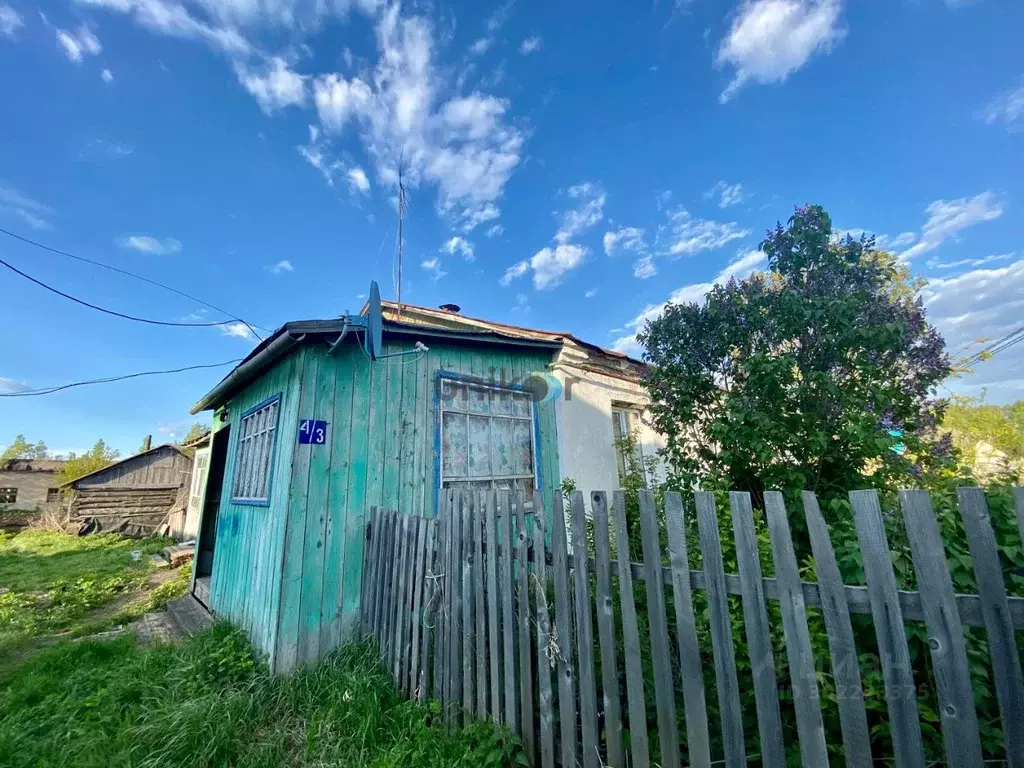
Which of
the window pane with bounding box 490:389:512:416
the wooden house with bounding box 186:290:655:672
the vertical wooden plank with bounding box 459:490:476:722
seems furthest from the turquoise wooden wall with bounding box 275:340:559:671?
the vertical wooden plank with bounding box 459:490:476:722

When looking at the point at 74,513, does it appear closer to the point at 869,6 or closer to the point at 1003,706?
the point at 1003,706

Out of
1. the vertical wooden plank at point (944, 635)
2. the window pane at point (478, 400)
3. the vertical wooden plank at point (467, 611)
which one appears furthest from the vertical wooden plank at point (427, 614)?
the vertical wooden plank at point (944, 635)

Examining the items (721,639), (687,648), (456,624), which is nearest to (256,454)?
(456,624)

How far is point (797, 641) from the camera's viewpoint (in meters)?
1.44

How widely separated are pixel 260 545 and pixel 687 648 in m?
4.16

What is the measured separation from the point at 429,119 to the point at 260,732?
7.34 meters

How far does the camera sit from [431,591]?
3.01 metres

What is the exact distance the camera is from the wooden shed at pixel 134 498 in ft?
50.9

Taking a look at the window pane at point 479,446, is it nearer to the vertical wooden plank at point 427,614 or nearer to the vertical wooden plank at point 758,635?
the vertical wooden plank at point 427,614

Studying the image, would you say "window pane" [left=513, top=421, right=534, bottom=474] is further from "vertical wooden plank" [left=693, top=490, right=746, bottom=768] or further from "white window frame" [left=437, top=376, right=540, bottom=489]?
"vertical wooden plank" [left=693, top=490, right=746, bottom=768]

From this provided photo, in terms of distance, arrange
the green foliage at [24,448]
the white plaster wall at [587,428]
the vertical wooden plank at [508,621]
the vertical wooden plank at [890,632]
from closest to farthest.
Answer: the vertical wooden plank at [890,632] < the vertical wooden plank at [508,621] < the white plaster wall at [587,428] < the green foliage at [24,448]

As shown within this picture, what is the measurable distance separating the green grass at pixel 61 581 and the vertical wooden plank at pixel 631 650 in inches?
281

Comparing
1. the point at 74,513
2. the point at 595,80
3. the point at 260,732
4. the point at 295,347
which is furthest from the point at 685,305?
the point at 74,513

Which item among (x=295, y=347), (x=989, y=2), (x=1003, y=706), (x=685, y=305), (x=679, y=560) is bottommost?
(x=1003, y=706)
